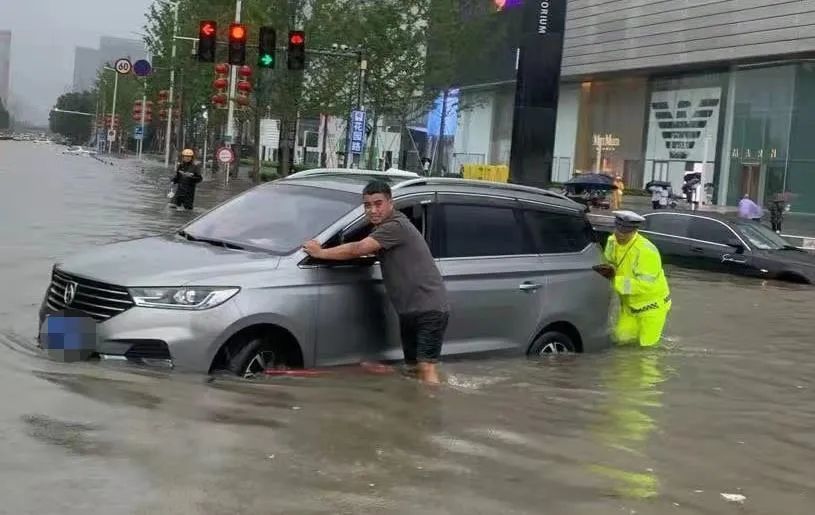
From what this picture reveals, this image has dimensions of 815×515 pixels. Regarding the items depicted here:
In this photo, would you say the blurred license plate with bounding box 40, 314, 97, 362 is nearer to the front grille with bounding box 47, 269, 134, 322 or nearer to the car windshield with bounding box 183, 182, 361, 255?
the front grille with bounding box 47, 269, 134, 322

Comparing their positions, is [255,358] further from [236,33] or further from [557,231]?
[236,33]

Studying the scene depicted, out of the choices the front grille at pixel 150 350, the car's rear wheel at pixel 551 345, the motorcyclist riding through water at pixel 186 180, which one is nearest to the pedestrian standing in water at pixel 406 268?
the front grille at pixel 150 350

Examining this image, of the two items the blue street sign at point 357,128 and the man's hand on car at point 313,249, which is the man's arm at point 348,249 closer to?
the man's hand on car at point 313,249

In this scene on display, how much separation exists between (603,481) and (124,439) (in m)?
2.49

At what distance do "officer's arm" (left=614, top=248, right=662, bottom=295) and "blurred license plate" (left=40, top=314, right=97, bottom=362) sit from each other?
15.7ft

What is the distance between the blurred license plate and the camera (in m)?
6.29

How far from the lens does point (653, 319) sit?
30.3 ft

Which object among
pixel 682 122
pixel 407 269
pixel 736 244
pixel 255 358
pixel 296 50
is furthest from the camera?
pixel 682 122

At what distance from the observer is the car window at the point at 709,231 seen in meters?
18.1

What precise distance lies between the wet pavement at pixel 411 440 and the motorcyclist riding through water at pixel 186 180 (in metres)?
12.4

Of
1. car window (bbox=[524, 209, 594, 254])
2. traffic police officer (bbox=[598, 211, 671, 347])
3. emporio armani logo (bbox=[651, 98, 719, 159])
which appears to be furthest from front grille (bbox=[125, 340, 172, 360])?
emporio armani logo (bbox=[651, 98, 719, 159])

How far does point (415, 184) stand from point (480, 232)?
2.20ft

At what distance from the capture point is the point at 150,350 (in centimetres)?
614

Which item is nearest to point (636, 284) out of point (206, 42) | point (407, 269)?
point (407, 269)
